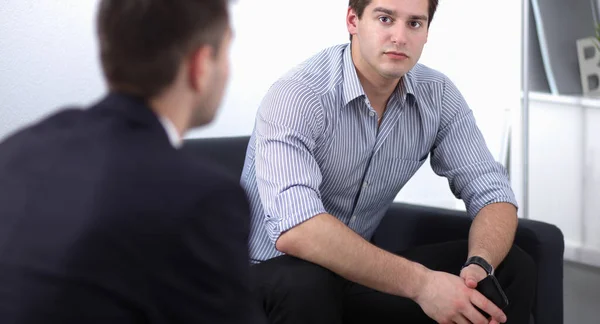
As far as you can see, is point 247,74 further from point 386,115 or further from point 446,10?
point 446,10

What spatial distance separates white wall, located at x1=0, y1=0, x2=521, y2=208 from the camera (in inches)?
82.9

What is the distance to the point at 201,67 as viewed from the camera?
96 cm

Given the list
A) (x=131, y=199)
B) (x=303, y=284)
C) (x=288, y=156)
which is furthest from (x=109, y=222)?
(x=288, y=156)

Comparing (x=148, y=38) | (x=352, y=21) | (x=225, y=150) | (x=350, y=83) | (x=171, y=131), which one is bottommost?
(x=225, y=150)

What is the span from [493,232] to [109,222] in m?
1.23

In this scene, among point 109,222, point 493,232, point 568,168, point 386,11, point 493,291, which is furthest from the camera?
point 568,168

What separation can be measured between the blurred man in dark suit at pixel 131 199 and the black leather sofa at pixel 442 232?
3.24 feet

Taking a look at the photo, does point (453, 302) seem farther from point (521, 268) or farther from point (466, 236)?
point (466, 236)

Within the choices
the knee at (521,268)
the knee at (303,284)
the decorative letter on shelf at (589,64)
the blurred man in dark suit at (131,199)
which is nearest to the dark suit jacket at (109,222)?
the blurred man in dark suit at (131,199)

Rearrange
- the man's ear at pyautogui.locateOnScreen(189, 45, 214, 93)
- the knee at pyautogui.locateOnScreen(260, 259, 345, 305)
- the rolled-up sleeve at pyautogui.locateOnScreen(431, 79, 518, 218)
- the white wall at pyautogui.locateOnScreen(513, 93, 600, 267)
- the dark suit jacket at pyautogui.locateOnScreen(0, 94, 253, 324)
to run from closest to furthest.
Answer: the dark suit jacket at pyautogui.locateOnScreen(0, 94, 253, 324) < the man's ear at pyautogui.locateOnScreen(189, 45, 214, 93) < the knee at pyautogui.locateOnScreen(260, 259, 345, 305) < the rolled-up sleeve at pyautogui.locateOnScreen(431, 79, 518, 218) < the white wall at pyautogui.locateOnScreen(513, 93, 600, 267)

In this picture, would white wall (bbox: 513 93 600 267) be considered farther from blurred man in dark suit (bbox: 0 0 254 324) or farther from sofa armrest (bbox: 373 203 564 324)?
blurred man in dark suit (bbox: 0 0 254 324)

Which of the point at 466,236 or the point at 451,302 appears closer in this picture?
the point at 451,302

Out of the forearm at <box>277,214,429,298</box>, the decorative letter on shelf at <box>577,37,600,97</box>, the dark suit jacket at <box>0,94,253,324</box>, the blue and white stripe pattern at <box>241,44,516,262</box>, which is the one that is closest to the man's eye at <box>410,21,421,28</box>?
the blue and white stripe pattern at <box>241,44,516,262</box>

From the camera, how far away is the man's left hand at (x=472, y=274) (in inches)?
70.5
